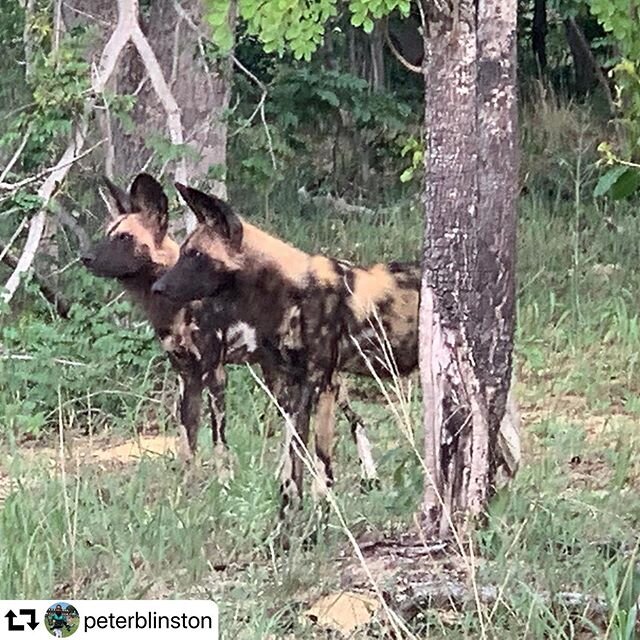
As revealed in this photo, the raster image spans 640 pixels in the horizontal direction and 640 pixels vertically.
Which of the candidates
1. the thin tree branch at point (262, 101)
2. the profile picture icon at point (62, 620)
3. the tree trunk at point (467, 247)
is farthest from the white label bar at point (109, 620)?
the thin tree branch at point (262, 101)

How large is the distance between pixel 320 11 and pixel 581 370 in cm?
76

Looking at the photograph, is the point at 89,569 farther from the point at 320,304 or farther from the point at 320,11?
the point at 320,11

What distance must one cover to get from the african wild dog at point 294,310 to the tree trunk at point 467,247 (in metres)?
0.20

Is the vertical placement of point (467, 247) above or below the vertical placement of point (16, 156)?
below

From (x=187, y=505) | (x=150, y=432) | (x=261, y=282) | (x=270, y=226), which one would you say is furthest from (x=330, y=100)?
(x=187, y=505)

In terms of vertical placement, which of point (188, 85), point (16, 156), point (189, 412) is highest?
point (188, 85)

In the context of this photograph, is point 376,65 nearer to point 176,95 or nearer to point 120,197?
point 176,95

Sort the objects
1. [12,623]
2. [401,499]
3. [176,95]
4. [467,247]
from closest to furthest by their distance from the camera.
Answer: [12,623] < [467,247] < [401,499] < [176,95]

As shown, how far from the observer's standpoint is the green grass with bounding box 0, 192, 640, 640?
166 centimetres

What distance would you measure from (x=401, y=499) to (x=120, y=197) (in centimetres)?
63

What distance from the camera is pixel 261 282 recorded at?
200 cm

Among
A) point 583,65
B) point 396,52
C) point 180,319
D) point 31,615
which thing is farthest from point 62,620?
point 583,65

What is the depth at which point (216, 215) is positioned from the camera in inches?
77.9

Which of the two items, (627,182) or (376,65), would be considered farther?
(376,65)
